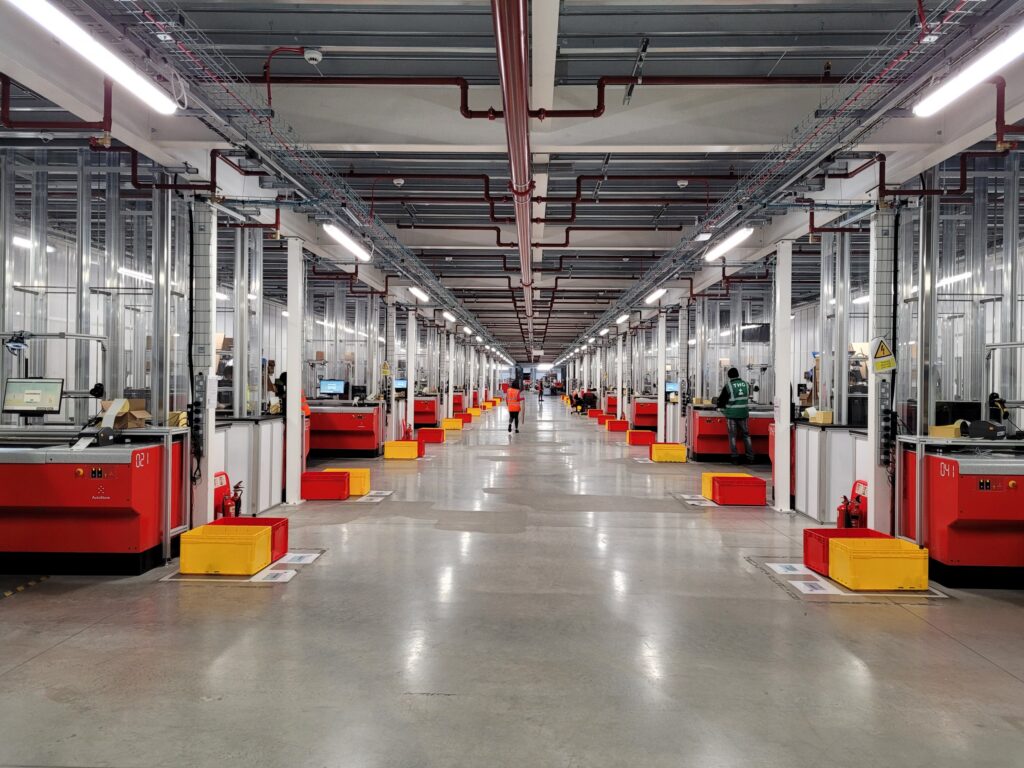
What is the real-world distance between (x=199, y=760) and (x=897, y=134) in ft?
25.4

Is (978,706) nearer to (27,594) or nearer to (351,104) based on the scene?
(27,594)

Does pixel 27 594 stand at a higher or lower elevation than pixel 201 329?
lower

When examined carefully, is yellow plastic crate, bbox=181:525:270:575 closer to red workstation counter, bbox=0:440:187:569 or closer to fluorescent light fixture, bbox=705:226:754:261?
red workstation counter, bbox=0:440:187:569

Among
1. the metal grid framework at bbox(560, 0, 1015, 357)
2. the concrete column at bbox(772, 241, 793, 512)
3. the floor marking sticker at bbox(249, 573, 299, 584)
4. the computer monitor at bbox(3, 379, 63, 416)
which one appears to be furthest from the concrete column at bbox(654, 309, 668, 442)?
the computer monitor at bbox(3, 379, 63, 416)

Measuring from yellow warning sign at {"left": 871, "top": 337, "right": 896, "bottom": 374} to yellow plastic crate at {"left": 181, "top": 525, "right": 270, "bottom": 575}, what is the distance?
6347mm

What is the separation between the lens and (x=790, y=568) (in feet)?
21.0

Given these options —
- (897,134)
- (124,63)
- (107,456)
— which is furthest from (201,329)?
(897,134)

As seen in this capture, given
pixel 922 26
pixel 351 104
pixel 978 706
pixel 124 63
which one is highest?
pixel 351 104

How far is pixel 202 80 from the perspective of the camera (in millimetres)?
5785

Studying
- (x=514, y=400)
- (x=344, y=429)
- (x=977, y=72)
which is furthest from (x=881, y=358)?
(x=514, y=400)

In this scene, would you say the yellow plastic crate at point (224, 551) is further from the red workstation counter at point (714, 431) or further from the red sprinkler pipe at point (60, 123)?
the red workstation counter at point (714, 431)

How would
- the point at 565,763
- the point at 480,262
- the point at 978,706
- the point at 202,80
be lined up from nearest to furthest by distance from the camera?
the point at 565,763 < the point at 978,706 < the point at 202,80 < the point at 480,262

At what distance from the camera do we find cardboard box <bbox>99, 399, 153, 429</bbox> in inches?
256

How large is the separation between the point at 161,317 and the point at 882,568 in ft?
24.4
